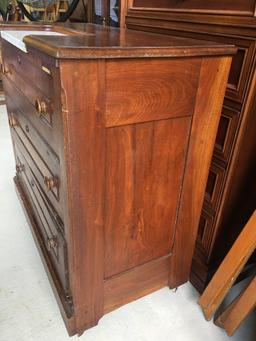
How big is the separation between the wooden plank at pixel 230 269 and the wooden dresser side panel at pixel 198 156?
0.15 metres

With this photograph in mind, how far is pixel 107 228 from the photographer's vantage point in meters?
0.89

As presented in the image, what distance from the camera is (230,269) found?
3.11 ft

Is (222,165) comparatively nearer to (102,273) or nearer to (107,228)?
(107,228)

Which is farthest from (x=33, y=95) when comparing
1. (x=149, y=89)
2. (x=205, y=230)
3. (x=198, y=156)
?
(x=205, y=230)

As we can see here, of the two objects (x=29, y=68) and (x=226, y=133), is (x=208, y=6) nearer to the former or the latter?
(x=226, y=133)

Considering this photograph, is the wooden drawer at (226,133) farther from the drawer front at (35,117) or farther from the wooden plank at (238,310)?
the drawer front at (35,117)

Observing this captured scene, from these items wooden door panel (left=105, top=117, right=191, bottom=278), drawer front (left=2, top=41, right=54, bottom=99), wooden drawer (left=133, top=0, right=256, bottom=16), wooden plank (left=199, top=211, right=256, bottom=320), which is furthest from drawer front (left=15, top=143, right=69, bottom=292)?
wooden drawer (left=133, top=0, right=256, bottom=16)

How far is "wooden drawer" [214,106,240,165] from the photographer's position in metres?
0.87

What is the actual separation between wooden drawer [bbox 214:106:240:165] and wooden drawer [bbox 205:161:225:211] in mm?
41

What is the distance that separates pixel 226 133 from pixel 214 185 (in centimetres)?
19

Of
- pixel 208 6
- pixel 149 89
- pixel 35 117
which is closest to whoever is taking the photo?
pixel 149 89

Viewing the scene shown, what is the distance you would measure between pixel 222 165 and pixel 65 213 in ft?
1.69

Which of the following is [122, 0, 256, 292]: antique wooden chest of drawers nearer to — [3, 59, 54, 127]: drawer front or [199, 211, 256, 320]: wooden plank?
[199, 211, 256, 320]: wooden plank

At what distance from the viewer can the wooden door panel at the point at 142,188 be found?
79 cm
